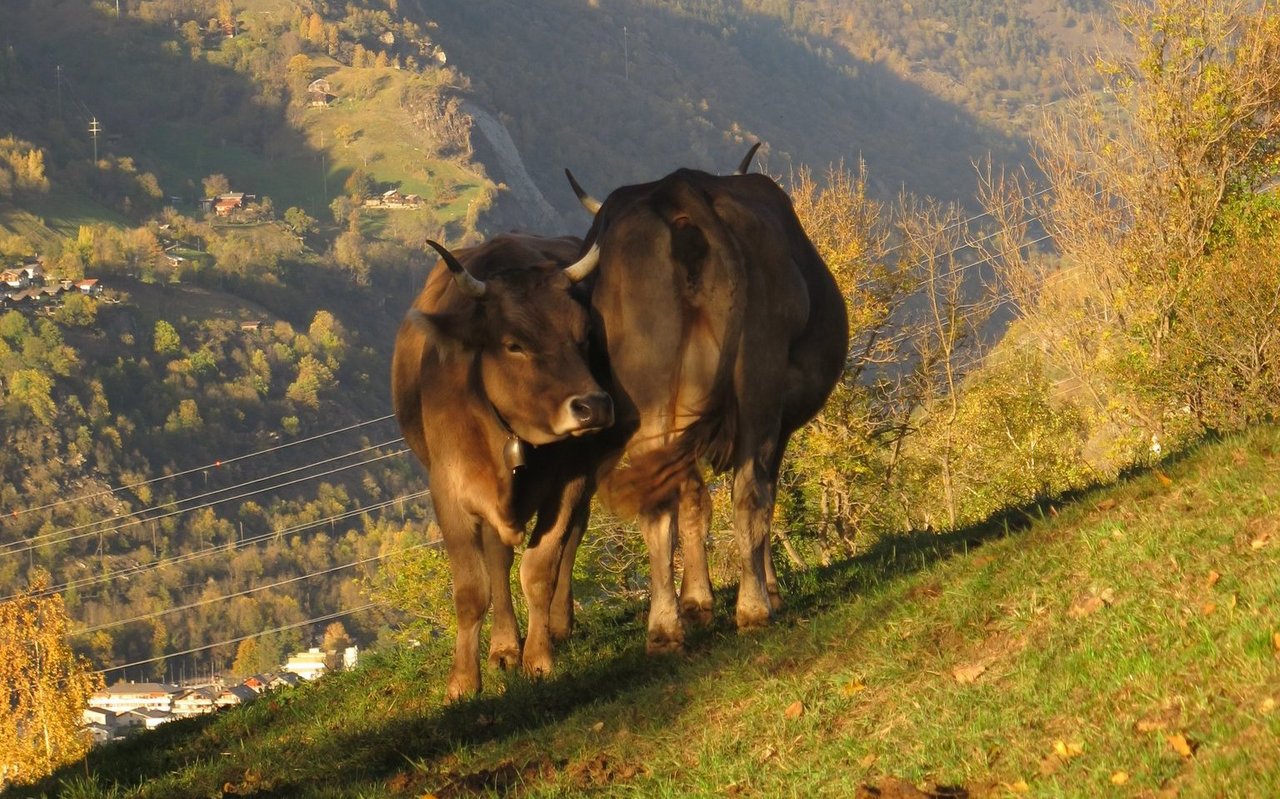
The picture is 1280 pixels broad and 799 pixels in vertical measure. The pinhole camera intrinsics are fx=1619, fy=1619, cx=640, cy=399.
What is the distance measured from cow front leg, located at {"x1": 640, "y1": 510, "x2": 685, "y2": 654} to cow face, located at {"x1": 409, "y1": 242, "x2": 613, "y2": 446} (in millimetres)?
726

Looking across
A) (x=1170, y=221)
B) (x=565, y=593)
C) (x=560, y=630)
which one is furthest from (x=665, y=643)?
(x=1170, y=221)

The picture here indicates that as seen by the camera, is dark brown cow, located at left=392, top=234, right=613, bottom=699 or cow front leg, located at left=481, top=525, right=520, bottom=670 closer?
dark brown cow, located at left=392, top=234, right=613, bottom=699

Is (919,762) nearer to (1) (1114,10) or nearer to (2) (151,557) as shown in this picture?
(1) (1114,10)

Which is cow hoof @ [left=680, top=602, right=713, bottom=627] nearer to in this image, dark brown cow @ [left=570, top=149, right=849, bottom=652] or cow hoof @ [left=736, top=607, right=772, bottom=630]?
dark brown cow @ [left=570, top=149, right=849, bottom=652]

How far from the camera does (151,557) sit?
15312 centimetres

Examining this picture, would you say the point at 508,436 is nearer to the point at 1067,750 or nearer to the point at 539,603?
the point at 539,603

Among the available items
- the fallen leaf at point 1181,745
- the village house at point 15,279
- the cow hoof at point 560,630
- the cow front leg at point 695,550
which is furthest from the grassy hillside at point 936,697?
the village house at point 15,279

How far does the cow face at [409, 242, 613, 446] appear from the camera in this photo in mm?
10859

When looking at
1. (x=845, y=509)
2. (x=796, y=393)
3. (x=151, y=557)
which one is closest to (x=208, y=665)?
(x=151, y=557)

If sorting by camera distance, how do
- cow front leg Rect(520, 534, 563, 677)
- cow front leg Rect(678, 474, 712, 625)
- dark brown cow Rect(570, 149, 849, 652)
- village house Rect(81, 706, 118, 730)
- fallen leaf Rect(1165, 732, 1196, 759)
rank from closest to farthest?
fallen leaf Rect(1165, 732, 1196, 759) < dark brown cow Rect(570, 149, 849, 652) < cow front leg Rect(678, 474, 712, 625) < cow front leg Rect(520, 534, 563, 677) < village house Rect(81, 706, 118, 730)

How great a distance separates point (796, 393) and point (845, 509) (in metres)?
31.9

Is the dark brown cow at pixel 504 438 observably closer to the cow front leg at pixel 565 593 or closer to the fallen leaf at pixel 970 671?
the cow front leg at pixel 565 593

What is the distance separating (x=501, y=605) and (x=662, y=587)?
1682 millimetres

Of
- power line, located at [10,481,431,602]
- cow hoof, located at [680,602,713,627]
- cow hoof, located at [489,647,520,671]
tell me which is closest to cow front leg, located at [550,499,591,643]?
cow hoof, located at [489,647,520,671]
